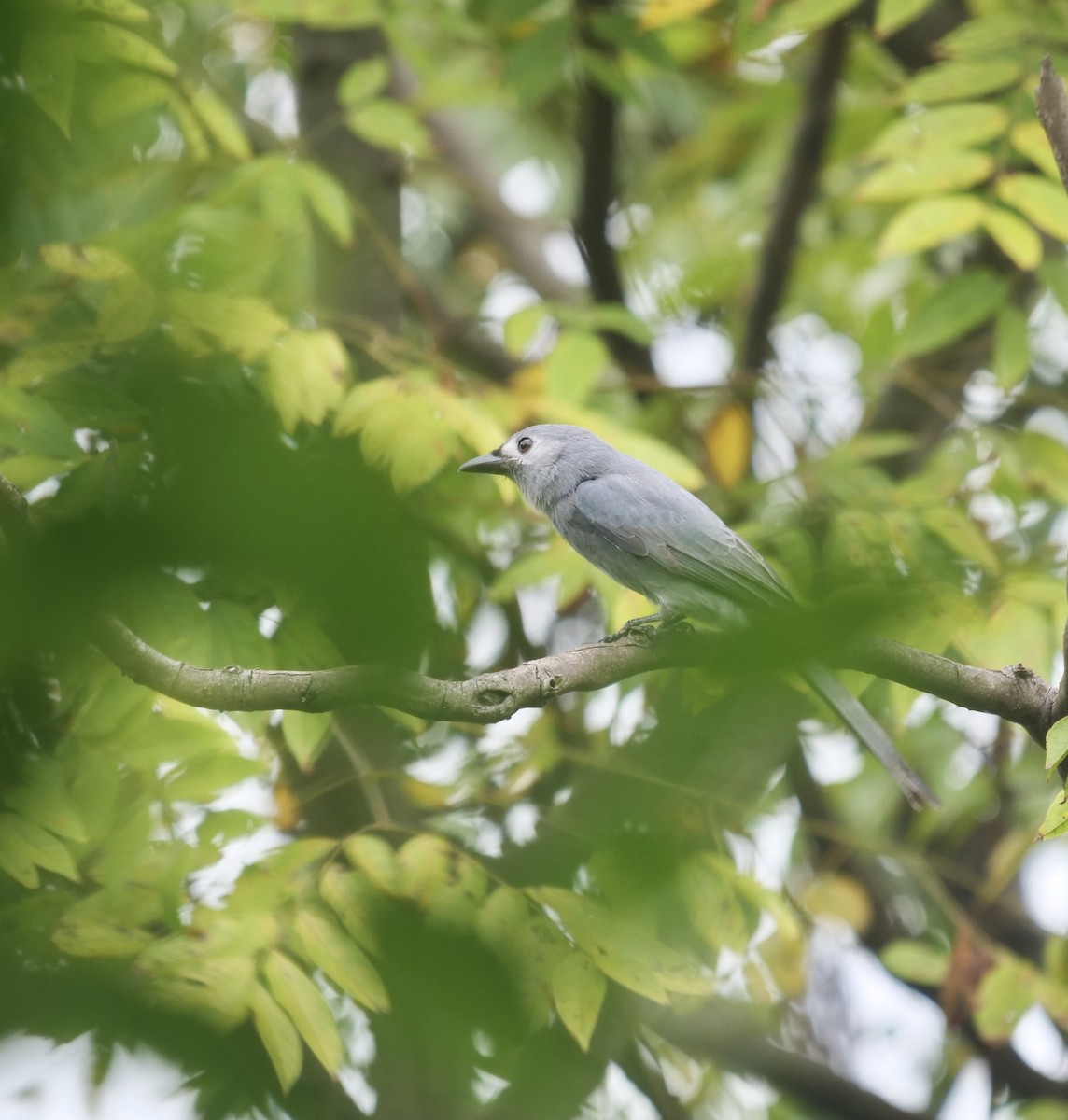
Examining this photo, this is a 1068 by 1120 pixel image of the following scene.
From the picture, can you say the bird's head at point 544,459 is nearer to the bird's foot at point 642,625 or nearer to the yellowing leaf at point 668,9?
the bird's foot at point 642,625

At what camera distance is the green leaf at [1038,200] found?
442 centimetres

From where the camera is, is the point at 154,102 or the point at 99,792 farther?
the point at 154,102

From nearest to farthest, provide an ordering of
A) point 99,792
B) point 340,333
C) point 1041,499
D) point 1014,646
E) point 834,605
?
1. point 834,605
2. point 99,792
3. point 1014,646
4. point 340,333
5. point 1041,499

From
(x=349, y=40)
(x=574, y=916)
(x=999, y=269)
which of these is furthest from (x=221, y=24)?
(x=574, y=916)

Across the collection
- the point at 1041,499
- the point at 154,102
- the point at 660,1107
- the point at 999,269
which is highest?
the point at 154,102

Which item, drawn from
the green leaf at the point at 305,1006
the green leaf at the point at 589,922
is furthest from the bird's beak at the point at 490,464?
the green leaf at the point at 589,922

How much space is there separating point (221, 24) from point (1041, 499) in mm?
4831

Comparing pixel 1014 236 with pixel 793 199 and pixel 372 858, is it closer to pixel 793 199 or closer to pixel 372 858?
pixel 793 199

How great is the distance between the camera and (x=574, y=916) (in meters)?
1.28

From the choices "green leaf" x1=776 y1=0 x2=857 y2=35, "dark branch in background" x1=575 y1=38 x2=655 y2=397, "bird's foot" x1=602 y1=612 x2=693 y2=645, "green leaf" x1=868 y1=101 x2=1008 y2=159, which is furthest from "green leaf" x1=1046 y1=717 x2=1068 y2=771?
"dark branch in background" x1=575 y1=38 x2=655 y2=397

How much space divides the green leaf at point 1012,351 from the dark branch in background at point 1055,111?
2.03m

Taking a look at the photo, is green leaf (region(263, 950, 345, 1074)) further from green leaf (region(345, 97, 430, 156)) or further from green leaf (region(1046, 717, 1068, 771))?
green leaf (region(345, 97, 430, 156))

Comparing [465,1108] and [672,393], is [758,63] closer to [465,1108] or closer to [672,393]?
[672,393]

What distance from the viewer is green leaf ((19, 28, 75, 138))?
74cm
